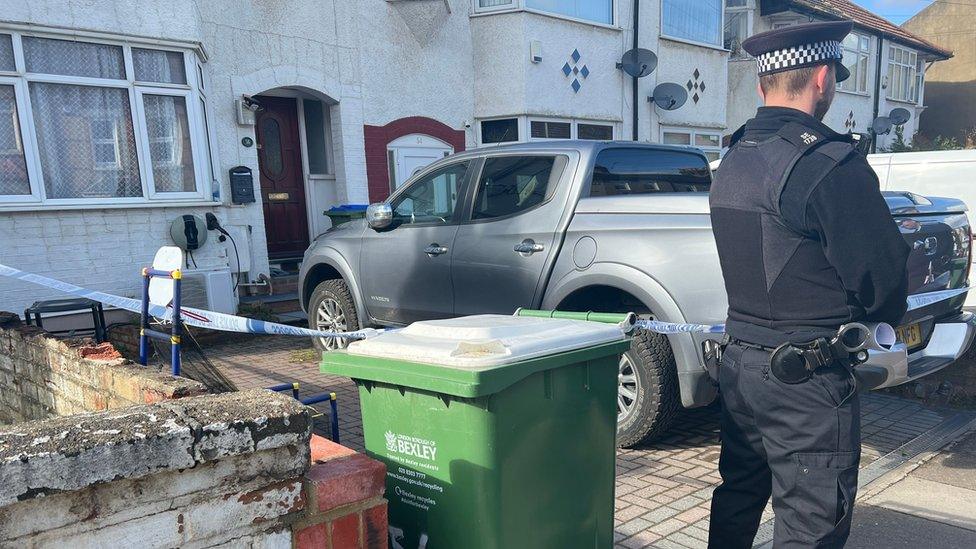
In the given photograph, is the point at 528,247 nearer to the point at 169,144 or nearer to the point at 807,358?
the point at 807,358

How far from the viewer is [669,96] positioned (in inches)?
500

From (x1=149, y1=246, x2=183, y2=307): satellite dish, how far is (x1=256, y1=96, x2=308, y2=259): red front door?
217 inches

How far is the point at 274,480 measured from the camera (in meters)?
1.83

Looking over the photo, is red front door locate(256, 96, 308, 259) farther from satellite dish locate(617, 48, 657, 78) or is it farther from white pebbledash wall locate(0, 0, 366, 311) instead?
satellite dish locate(617, 48, 657, 78)

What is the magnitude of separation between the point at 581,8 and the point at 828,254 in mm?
10628

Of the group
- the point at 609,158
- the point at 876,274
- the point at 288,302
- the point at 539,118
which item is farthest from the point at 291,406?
the point at 539,118

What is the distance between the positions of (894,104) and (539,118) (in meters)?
14.3

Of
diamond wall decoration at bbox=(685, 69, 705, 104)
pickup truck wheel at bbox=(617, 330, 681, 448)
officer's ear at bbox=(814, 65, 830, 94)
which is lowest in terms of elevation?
pickup truck wheel at bbox=(617, 330, 681, 448)

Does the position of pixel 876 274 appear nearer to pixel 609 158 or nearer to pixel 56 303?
pixel 609 158

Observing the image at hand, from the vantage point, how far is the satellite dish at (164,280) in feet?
13.4

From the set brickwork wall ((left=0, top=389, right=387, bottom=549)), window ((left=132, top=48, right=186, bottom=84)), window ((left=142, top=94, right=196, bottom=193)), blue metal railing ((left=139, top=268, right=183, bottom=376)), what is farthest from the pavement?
window ((left=132, top=48, right=186, bottom=84))

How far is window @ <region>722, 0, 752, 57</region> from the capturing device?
52.2ft

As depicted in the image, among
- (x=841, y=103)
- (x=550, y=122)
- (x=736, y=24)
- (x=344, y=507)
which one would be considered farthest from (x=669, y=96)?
(x=344, y=507)

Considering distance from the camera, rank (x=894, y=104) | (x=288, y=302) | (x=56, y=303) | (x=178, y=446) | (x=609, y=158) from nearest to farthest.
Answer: (x=178, y=446), (x=609, y=158), (x=56, y=303), (x=288, y=302), (x=894, y=104)
